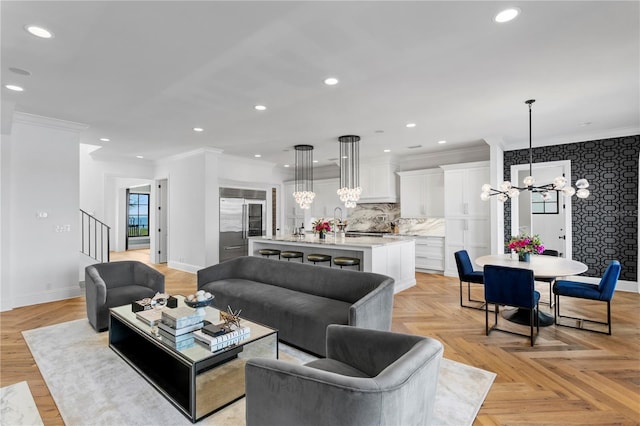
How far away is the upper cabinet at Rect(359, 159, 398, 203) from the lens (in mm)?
7922

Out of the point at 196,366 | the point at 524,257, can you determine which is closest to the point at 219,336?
the point at 196,366

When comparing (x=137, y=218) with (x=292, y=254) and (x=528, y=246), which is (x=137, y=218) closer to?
(x=292, y=254)

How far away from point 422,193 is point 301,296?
4.90 meters

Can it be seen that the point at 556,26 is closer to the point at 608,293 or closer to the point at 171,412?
the point at 608,293

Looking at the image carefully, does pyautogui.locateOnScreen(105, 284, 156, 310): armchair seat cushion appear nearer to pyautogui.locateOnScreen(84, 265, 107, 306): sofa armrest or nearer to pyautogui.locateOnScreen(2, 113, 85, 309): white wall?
pyautogui.locateOnScreen(84, 265, 107, 306): sofa armrest

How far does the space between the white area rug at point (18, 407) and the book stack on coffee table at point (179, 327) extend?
864mm

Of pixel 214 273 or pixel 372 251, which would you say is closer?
pixel 214 273

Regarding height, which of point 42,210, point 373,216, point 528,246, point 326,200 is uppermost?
point 326,200

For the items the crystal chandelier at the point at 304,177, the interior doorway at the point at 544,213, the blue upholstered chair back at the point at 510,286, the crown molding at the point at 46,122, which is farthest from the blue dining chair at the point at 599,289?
the crown molding at the point at 46,122

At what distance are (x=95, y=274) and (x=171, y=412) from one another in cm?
236

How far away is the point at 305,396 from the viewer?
1.40 meters

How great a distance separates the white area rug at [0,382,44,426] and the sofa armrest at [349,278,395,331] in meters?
2.22

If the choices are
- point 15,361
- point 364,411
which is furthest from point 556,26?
point 15,361

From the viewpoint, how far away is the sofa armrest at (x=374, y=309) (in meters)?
2.66
